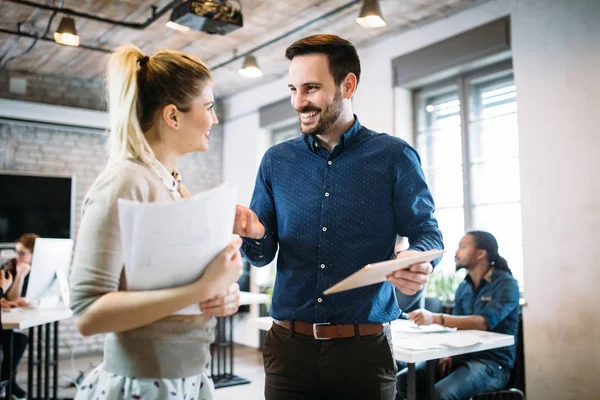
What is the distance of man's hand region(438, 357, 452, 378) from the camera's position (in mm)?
3176

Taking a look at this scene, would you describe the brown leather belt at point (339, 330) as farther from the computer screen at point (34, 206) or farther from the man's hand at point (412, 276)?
the computer screen at point (34, 206)

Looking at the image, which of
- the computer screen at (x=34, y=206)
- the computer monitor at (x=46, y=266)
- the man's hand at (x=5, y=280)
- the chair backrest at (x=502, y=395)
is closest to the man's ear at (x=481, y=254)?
the chair backrest at (x=502, y=395)

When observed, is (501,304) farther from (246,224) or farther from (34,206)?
(34,206)

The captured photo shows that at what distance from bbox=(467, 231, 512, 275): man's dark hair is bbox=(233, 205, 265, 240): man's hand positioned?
93.8 inches

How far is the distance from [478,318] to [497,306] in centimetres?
14

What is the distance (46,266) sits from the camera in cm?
355

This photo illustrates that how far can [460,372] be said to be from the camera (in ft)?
9.89

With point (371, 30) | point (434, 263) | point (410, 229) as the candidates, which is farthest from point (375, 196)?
point (371, 30)

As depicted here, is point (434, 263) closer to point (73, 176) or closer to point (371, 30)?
point (371, 30)

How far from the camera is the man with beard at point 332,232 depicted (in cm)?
157

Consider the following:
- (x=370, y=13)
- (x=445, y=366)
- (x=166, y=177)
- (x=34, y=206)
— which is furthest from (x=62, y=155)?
(x=166, y=177)

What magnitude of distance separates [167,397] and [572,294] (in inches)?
138

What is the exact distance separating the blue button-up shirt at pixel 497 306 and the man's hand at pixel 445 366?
0.05m

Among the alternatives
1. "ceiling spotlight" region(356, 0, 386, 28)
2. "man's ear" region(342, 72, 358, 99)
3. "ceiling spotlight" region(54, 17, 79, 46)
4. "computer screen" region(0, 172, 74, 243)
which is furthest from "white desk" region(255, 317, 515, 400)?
"computer screen" region(0, 172, 74, 243)
